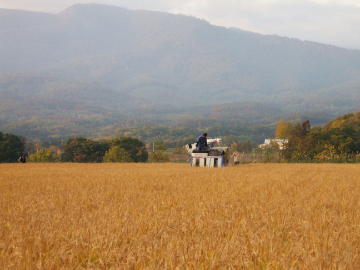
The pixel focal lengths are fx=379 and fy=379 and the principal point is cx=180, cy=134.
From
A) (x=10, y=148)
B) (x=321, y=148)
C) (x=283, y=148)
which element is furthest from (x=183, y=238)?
(x=10, y=148)

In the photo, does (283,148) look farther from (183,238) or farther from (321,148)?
(183,238)

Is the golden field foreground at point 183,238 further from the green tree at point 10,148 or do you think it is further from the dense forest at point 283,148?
the green tree at point 10,148

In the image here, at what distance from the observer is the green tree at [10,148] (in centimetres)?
6834

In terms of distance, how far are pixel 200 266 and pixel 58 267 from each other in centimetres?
146

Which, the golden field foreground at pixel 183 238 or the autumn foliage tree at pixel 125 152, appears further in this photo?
the autumn foliage tree at pixel 125 152

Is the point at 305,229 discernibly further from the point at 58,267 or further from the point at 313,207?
the point at 58,267

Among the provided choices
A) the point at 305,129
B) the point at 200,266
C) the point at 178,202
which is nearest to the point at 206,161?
the point at 178,202

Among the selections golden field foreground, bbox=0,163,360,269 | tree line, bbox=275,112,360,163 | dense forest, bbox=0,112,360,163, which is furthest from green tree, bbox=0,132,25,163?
golden field foreground, bbox=0,163,360,269

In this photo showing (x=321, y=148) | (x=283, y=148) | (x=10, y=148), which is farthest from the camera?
(x=10, y=148)

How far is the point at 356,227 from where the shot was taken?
6.03 meters

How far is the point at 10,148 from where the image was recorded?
2729 inches

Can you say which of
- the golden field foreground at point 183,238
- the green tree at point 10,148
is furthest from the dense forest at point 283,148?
the golden field foreground at point 183,238

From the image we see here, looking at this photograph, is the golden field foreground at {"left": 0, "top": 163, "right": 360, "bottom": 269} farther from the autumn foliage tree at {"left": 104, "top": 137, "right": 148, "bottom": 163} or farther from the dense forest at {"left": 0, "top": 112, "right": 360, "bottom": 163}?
the autumn foliage tree at {"left": 104, "top": 137, "right": 148, "bottom": 163}

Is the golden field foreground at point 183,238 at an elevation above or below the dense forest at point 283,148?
below
